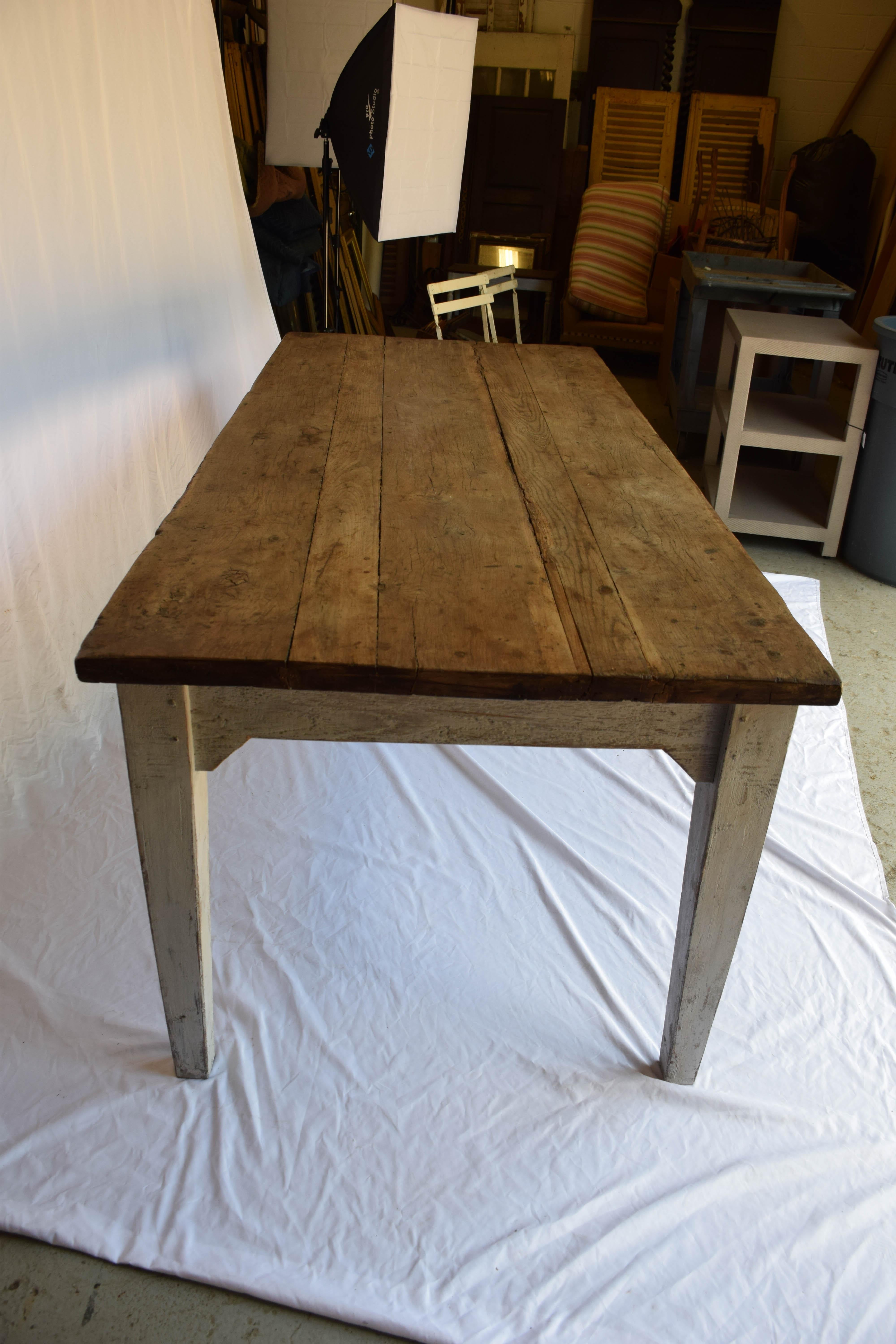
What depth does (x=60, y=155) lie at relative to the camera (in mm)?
2395

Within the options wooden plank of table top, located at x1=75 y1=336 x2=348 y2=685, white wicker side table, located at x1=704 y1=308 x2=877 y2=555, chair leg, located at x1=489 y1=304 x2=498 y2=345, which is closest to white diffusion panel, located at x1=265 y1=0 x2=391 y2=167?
chair leg, located at x1=489 y1=304 x2=498 y2=345

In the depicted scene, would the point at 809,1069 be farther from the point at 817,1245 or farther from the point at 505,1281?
the point at 505,1281

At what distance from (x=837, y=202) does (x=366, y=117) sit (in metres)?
4.39

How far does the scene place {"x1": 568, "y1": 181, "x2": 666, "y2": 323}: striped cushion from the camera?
5957 mm

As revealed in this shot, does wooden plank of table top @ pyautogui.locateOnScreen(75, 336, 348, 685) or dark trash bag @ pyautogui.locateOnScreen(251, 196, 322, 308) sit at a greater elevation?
dark trash bag @ pyautogui.locateOnScreen(251, 196, 322, 308)

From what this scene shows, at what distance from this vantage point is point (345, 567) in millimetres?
1396

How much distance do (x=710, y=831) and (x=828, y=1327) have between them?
0.61 metres

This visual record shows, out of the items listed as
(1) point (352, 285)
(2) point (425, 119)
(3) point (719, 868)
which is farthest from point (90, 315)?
(1) point (352, 285)

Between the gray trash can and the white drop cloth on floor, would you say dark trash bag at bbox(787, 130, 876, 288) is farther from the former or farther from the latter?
the white drop cloth on floor

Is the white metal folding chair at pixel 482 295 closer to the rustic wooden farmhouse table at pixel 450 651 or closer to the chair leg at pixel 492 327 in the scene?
the chair leg at pixel 492 327

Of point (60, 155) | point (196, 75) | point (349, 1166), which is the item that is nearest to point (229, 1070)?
point (349, 1166)

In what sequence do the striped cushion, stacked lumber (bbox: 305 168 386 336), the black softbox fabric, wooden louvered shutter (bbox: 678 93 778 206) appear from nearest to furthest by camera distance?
the black softbox fabric < stacked lumber (bbox: 305 168 386 336) < the striped cushion < wooden louvered shutter (bbox: 678 93 778 206)

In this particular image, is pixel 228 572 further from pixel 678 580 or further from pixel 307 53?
pixel 307 53

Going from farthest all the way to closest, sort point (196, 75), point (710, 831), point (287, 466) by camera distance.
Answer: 1. point (196, 75)
2. point (287, 466)
3. point (710, 831)
